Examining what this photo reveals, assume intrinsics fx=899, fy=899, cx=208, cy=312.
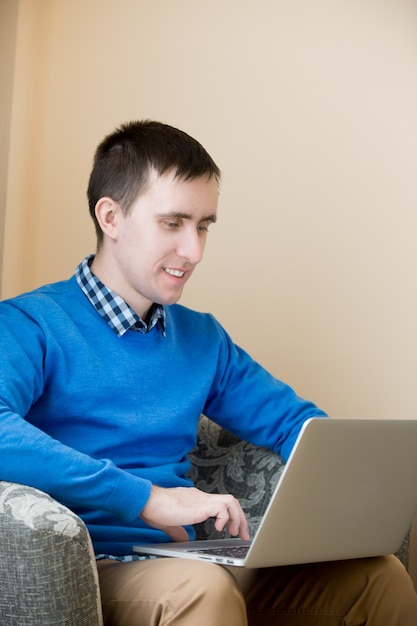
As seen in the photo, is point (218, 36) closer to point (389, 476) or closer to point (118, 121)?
point (118, 121)

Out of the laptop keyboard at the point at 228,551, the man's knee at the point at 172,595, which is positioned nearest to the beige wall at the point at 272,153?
the laptop keyboard at the point at 228,551

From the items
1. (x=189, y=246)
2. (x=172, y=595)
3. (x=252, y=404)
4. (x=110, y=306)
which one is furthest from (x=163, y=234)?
(x=172, y=595)

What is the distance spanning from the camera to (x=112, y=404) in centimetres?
159

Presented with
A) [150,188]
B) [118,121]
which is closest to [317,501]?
[150,188]

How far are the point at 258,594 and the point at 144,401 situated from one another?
1.31 ft

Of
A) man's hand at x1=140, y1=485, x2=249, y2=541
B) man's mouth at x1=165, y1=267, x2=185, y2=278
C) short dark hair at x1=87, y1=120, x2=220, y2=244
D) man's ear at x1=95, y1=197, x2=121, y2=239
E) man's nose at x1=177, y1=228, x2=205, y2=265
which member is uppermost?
short dark hair at x1=87, y1=120, x2=220, y2=244

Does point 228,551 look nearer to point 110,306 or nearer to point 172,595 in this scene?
point 172,595

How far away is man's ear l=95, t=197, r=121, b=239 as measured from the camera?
1.69 m

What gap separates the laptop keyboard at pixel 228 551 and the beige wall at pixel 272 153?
0.91 m

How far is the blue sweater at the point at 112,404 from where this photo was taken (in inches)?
52.7

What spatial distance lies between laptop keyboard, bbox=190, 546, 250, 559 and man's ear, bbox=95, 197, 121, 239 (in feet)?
1.99

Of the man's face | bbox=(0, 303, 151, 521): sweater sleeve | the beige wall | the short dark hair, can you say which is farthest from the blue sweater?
the beige wall

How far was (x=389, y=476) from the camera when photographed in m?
1.45

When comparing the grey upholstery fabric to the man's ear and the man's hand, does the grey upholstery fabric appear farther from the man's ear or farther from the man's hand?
the man's ear
